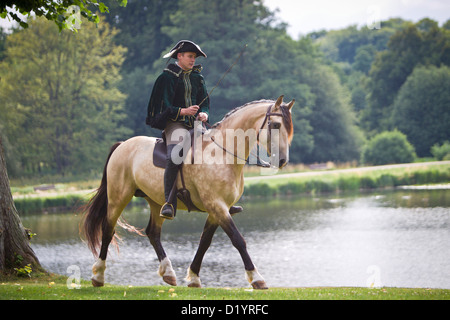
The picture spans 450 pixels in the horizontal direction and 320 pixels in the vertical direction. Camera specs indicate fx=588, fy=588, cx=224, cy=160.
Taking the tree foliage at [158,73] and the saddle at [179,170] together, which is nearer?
the saddle at [179,170]

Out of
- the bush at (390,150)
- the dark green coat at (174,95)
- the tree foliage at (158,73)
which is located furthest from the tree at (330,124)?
the dark green coat at (174,95)

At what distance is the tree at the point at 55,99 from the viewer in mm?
41688

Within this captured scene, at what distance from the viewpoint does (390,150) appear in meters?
44.3

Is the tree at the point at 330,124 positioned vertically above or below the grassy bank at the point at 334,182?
above

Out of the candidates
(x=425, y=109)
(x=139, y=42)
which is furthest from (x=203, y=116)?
(x=139, y=42)

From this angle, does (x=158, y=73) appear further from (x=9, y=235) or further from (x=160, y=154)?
(x=160, y=154)

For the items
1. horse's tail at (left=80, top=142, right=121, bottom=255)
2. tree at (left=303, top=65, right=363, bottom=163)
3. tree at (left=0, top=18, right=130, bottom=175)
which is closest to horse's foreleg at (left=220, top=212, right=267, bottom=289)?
horse's tail at (left=80, top=142, right=121, bottom=255)

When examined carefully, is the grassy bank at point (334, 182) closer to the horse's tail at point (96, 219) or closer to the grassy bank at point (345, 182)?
the grassy bank at point (345, 182)

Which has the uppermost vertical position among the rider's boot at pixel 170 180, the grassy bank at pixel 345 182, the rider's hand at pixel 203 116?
the rider's hand at pixel 203 116

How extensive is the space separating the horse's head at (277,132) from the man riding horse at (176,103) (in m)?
1.17

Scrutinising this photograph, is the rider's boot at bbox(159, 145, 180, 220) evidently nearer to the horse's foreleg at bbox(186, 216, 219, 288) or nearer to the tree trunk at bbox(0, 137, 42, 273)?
the horse's foreleg at bbox(186, 216, 219, 288)

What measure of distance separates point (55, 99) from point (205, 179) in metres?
37.7

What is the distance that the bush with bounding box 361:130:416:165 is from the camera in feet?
145

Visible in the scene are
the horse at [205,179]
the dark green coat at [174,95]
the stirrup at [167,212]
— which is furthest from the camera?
the dark green coat at [174,95]
